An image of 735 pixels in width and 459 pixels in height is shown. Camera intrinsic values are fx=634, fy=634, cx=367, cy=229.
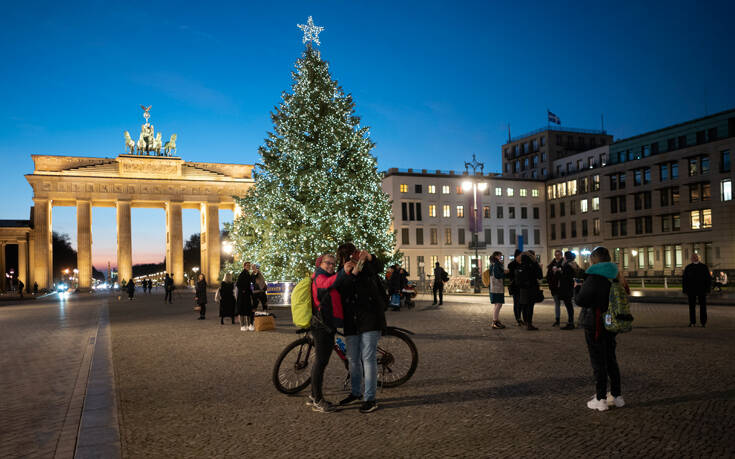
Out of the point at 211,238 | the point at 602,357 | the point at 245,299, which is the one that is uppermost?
the point at 211,238

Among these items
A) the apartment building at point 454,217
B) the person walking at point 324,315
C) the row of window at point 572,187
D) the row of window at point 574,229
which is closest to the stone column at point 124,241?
the apartment building at point 454,217

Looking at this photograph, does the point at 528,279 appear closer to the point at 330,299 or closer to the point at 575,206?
the point at 330,299

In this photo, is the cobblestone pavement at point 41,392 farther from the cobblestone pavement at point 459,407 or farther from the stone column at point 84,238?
the stone column at point 84,238

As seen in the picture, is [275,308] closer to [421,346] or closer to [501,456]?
[421,346]

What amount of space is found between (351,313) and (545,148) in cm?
10334

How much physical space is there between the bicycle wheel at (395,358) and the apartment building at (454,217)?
70.1 meters

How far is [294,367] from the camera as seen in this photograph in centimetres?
812

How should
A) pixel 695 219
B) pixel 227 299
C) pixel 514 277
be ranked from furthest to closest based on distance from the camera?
pixel 695 219 → pixel 227 299 → pixel 514 277

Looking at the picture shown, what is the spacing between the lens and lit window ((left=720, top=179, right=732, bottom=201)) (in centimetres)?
6300

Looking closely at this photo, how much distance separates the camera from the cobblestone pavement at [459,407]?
5.65 m

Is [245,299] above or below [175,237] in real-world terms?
below

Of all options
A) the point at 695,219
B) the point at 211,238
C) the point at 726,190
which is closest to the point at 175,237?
the point at 211,238

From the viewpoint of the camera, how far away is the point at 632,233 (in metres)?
76.1

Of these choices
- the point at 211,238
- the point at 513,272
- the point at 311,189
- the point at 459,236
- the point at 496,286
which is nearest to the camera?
the point at 513,272
